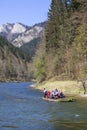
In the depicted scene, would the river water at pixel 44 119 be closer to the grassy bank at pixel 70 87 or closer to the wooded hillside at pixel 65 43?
the grassy bank at pixel 70 87

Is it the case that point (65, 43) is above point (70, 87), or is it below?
above

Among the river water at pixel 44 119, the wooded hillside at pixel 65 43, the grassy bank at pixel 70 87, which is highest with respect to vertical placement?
the wooded hillside at pixel 65 43

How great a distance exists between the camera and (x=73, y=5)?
104 m

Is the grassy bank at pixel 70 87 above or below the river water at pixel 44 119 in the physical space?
above

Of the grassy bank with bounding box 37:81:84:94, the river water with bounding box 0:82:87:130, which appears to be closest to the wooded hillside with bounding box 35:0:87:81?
the grassy bank with bounding box 37:81:84:94


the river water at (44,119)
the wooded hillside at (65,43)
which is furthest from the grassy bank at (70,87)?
the river water at (44,119)

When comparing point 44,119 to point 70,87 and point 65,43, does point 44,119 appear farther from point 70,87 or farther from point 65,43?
point 65,43

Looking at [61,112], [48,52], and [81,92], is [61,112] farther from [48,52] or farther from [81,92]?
[48,52]

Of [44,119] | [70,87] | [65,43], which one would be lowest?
[44,119]

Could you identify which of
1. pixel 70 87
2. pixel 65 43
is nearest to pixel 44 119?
pixel 70 87

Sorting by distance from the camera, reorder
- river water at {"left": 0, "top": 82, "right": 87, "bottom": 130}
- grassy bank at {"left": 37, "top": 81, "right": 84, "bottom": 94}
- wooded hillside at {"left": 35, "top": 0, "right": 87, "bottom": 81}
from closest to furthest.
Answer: river water at {"left": 0, "top": 82, "right": 87, "bottom": 130}, grassy bank at {"left": 37, "top": 81, "right": 84, "bottom": 94}, wooded hillside at {"left": 35, "top": 0, "right": 87, "bottom": 81}

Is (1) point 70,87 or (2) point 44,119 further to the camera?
(1) point 70,87

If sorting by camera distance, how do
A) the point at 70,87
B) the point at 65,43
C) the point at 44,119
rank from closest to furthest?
the point at 44,119 → the point at 70,87 → the point at 65,43

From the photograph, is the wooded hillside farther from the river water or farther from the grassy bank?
the river water
